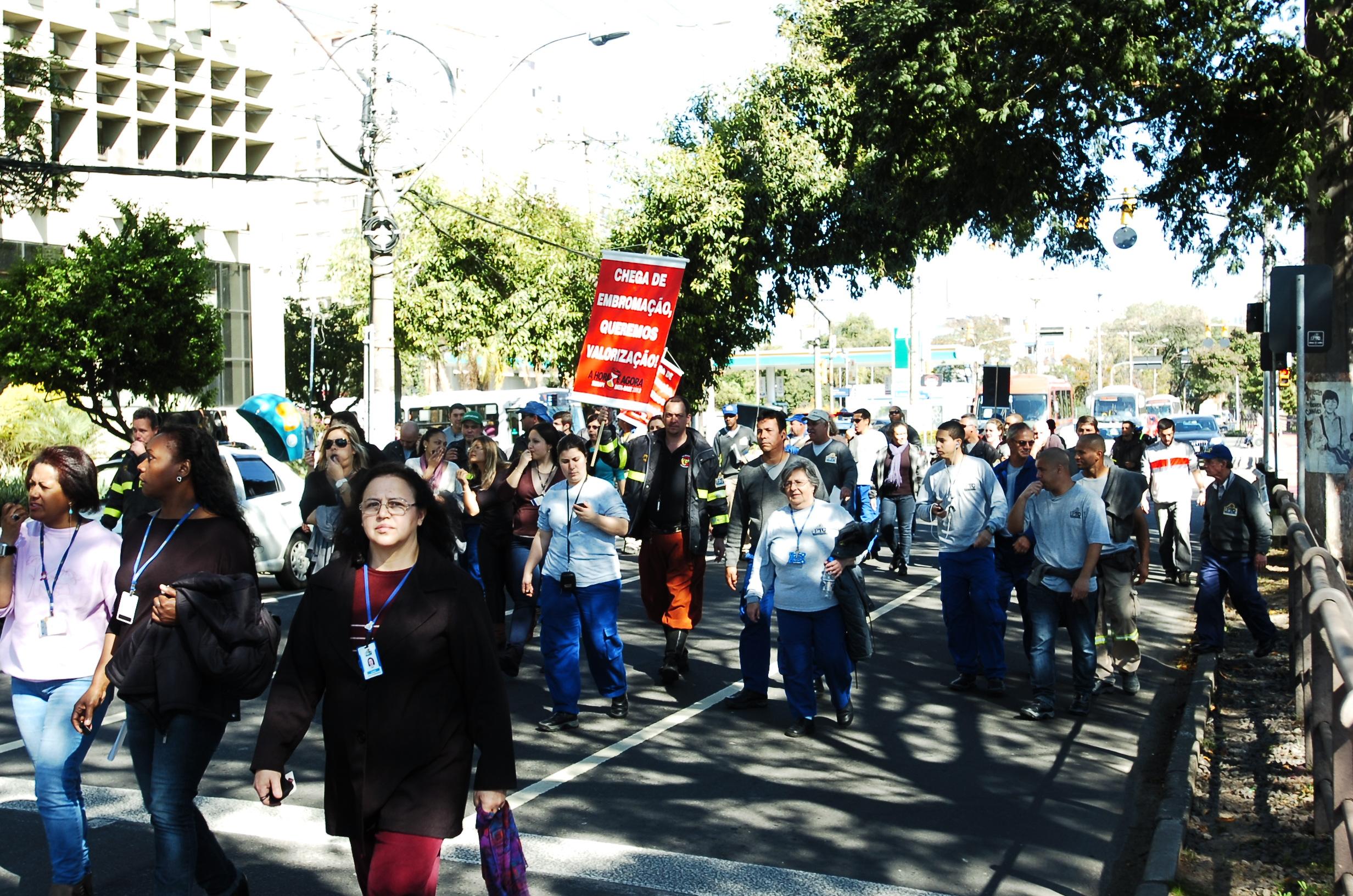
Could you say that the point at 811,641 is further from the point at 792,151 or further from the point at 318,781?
the point at 792,151

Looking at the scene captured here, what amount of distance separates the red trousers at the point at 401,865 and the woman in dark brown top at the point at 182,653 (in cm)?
97

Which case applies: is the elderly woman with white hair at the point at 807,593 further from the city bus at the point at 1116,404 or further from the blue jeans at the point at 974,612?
the city bus at the point at 1116,404

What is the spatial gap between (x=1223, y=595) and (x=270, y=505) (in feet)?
30.3

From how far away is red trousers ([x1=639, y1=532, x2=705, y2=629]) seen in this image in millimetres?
9312

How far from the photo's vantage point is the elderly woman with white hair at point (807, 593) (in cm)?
792

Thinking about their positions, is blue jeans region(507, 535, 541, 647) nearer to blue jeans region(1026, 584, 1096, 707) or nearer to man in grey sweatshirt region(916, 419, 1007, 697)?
man in grey sweatshirt region(916, 419, 1007, 697)

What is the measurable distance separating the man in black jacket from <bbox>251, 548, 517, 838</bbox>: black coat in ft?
17.5

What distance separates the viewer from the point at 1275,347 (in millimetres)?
9922

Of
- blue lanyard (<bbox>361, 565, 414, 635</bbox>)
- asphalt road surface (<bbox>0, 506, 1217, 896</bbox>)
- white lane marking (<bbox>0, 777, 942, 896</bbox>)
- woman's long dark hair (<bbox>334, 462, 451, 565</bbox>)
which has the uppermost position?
woman's long dark hair (<bbox>334, 462, 451, 565</bbox>)

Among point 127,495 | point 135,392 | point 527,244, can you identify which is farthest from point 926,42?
point 527,244

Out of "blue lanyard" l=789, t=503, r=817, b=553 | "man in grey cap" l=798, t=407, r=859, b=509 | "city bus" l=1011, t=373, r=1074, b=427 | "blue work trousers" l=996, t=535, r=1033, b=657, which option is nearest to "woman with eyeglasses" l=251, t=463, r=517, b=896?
"blue lanyard" l=789, t=503, r=817, b=553

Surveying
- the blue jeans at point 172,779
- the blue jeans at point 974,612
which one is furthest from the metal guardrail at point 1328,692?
the blue jeans at point 172,779

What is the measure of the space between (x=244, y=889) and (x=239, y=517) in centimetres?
133

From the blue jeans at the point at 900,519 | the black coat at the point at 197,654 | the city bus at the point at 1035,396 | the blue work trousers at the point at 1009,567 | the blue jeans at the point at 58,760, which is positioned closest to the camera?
the black coat at the point at 197,654
